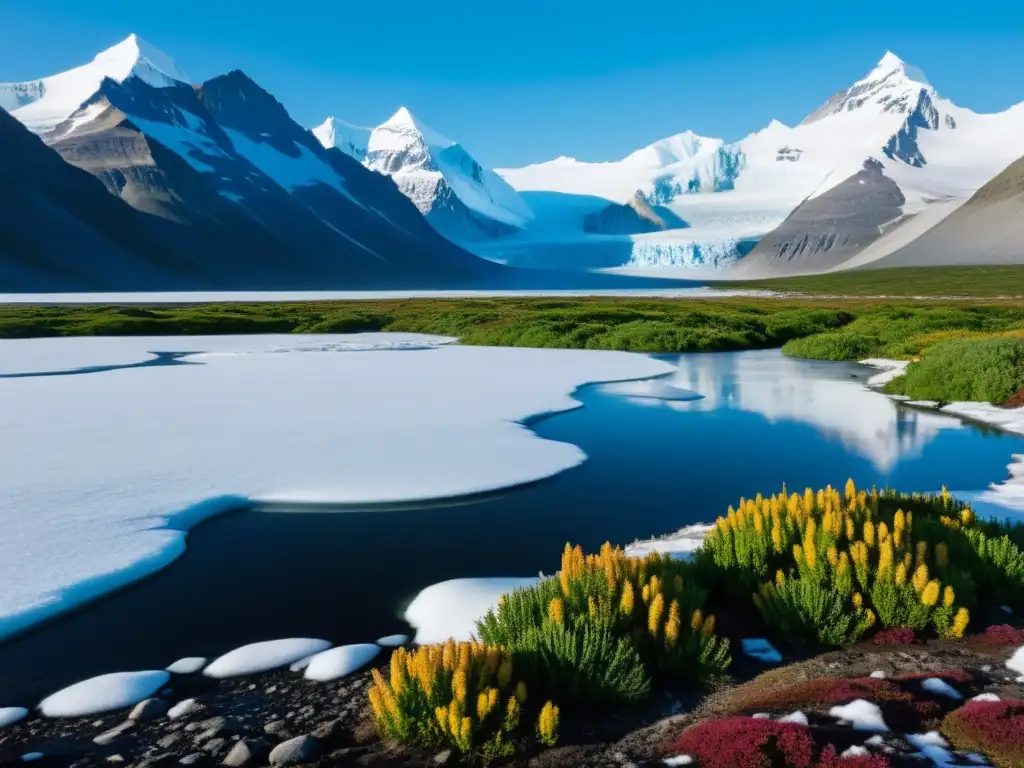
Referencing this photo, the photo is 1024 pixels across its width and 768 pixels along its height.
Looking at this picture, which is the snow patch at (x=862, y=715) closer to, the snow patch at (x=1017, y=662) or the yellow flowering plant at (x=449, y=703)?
the snow patch at (x=1017, y=662)

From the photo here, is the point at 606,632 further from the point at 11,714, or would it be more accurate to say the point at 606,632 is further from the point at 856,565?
the point at 11,714

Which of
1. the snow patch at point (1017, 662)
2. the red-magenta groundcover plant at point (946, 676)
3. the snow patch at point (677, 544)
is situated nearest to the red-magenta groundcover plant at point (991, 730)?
the red-magenta groundcover plant at point (946, 676)

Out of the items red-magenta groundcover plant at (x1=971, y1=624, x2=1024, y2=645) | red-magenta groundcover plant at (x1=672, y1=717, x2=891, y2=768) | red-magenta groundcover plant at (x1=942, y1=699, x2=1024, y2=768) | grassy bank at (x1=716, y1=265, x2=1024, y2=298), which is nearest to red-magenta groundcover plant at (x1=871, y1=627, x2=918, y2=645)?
red-magenta groundcover plant at (x1=971, y1=624, x2=1024, y2=645)

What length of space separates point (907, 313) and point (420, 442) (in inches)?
1999

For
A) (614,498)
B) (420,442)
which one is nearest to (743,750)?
(614,498)

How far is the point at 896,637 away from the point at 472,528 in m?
5.28

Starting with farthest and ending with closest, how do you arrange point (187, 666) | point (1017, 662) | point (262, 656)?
point (262, 656) < point (187, 666) < point (1017, 662)

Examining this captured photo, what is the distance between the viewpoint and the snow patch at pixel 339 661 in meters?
6.41

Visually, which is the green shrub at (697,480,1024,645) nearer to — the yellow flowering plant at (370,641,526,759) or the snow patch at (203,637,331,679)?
the yellow flowering plant at (370,641,526,759)

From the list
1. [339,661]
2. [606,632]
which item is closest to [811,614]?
[606,632]

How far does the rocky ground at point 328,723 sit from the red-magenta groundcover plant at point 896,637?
8 cm

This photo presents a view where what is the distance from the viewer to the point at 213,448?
14641mm

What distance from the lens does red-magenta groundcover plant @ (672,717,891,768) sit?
452cm

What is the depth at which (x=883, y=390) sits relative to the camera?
25.3 m
